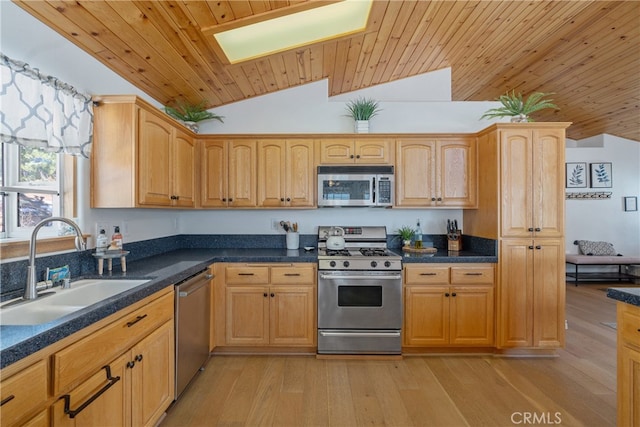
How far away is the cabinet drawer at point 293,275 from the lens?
2.89 m

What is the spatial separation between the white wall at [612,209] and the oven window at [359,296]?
5.54m

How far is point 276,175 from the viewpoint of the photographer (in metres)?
3.26

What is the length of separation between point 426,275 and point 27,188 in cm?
305

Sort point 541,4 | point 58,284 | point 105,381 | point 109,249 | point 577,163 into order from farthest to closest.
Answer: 1. point 577,163
2. point 541,4
3. point 109,249
4. point 58,284
5. point 105,381

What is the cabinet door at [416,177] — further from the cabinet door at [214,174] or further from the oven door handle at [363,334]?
the cabinet door at [214,174]

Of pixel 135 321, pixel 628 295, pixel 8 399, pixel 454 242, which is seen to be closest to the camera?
pixel 8 399

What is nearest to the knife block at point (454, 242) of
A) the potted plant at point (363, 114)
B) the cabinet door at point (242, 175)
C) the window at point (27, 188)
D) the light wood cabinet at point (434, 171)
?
the light wood cabinet at point (434, 171)

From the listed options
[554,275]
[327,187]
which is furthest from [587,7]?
[327,187]

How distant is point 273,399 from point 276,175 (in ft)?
6.70

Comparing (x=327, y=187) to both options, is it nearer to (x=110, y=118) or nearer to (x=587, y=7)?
(x=110, y=118)

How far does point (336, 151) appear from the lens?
10.7 ft

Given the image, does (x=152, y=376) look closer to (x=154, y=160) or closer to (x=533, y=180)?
(x=154, y=160)

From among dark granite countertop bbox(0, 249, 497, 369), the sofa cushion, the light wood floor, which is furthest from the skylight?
the sofa cushion

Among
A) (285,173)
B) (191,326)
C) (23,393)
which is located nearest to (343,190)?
(285,173)
